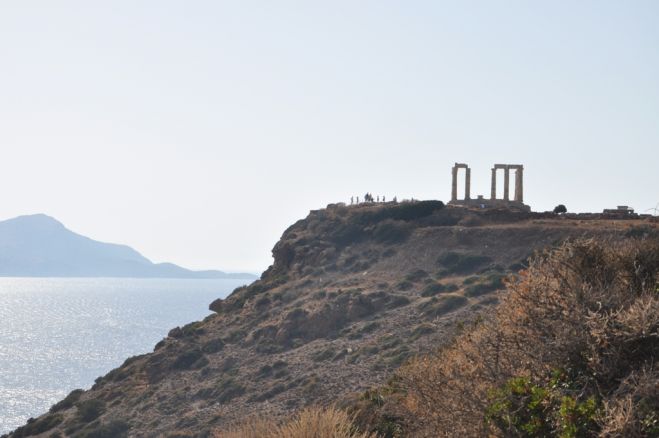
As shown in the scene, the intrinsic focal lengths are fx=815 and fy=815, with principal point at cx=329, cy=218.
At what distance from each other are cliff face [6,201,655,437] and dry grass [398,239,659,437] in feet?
55.6

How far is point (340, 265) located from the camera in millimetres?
48906

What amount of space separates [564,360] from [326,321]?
30674 mm

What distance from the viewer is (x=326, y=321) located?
4116cm

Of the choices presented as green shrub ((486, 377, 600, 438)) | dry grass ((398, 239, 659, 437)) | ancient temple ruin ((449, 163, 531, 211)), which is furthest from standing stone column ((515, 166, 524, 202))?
green shrub ((486, 377, 600, 438))

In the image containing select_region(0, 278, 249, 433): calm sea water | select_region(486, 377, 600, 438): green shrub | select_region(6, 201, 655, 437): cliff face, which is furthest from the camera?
select_region(0, 278, 249, 433): calm sea water

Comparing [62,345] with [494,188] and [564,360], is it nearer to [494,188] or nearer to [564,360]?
[494,188]

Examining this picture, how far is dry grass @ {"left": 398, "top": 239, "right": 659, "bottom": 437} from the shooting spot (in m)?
9.71

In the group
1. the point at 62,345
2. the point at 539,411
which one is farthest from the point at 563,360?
the point at 62,345

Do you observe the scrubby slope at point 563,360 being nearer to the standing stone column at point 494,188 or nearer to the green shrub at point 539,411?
the green shrub at point 539,411

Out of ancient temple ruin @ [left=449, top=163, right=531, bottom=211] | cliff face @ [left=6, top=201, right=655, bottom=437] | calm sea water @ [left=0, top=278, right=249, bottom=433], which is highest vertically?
ancient temple ruin @ [left=449, top=163, right=531, bottom=211]

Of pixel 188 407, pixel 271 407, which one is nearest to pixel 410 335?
pixel 271 407

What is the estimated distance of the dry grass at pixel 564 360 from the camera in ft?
31.9

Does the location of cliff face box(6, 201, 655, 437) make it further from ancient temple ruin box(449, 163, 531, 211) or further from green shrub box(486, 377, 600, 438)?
green shrub box(486, 377, 600, 438)

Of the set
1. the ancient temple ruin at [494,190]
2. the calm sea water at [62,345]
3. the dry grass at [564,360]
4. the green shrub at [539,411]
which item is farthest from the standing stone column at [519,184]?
the green shrub at [539,411]
